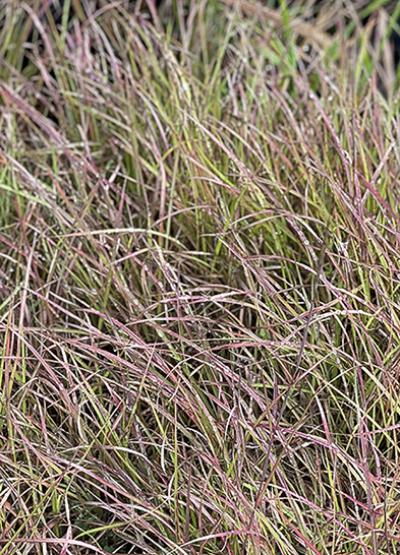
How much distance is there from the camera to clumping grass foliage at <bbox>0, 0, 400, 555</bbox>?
1077 millimetres

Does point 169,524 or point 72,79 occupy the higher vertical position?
point 72,79

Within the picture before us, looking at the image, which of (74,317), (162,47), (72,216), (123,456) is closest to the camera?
(123,456)

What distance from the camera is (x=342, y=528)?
103 cm

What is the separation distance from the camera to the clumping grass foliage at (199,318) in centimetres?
108

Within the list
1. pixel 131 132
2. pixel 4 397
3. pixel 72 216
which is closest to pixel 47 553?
pixel 4 397

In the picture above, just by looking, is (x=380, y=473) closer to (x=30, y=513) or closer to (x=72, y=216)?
(x=30, y=513)

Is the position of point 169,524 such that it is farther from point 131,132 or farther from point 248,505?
point 131,132

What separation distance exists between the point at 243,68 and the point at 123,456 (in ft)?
3.02

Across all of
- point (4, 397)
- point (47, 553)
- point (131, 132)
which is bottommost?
point (47, 553)

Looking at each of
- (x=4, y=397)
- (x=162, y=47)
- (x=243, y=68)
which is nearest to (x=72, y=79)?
(x=162, y=47)

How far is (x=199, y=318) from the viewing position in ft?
3.87

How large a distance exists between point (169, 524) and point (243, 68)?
100cm

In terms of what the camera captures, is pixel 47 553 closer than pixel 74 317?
Yes

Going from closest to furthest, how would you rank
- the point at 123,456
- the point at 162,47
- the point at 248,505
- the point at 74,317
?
the point at 248,505, the point at 123,456, the point at 74,317, the point at 162,47
